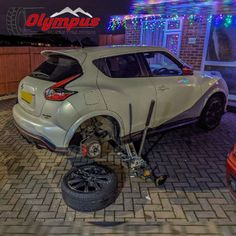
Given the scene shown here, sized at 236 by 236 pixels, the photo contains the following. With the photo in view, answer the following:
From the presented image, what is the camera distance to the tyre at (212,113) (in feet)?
17.0

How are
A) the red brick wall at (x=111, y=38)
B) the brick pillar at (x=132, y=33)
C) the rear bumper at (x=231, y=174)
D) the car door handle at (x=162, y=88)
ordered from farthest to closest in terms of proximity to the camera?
the red brick wall at (x=111, y=38) → the brick pillar at (x=132, y=33) → the car door handle at (x=162, y=88) → the rear bumper at (x=231, y=174)

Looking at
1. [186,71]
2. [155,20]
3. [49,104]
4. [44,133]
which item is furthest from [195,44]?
[44,133]

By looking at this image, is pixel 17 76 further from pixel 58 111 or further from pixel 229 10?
pixel 229 10

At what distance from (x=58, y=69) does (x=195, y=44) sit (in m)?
5.37

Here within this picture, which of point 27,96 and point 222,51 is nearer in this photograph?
point 27,96

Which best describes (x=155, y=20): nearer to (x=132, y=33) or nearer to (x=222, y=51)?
(x=132, y=33)

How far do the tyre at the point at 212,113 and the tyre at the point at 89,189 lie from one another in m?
2.95

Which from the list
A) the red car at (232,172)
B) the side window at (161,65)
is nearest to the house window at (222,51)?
the side window at (161,65)

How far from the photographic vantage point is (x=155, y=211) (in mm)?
2871

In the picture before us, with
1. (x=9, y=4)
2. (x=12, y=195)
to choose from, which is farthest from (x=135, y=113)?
(x=9, y=4)

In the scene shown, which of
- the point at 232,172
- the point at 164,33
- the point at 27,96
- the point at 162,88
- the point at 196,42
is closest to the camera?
the point at 232,172

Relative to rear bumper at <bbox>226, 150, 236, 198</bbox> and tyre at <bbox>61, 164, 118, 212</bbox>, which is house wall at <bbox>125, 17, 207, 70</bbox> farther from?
tyre at <bbox>61, 164, 118, 212</bbox>

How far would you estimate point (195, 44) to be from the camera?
7.62m

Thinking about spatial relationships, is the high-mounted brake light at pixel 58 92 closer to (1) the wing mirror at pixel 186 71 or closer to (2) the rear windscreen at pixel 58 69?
(2) the rear windscreen at pixel 58 69
